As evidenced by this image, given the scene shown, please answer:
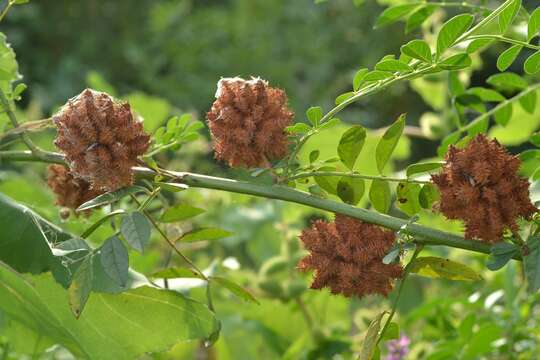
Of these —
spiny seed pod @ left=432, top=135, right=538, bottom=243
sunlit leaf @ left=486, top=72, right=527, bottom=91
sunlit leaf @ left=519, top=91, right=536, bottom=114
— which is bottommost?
sunlit leaf @ left=519, top=91, right=536, bottom=114

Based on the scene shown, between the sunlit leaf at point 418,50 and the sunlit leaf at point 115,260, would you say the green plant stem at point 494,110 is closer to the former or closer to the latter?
the sunlit leaf at point 418,50

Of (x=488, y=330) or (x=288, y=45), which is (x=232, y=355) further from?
(x=288, y=45)

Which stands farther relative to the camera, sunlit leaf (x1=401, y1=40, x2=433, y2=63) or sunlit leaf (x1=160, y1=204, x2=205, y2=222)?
sunlit leaf (x1=160, y1=204, x2=205, y2=222)

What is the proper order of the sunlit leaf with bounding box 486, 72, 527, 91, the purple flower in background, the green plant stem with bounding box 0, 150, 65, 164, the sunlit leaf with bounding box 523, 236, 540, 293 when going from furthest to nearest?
the purple flower in background
the sunlit leaf with bounding box 486, 72, 527, 91
the green plant stem with bounding box 0, 150, 65, 164
the sunlit leaf with bounding box 523, 236, 540, 293

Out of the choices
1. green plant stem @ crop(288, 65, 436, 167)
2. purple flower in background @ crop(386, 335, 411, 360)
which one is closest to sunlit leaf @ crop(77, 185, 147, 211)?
green plant stem @ crop(288, 65, 436, 167)

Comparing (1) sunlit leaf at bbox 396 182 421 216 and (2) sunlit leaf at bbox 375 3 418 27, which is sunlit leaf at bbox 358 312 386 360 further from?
(2) sunlit leaf at bbox 375 3 418 27

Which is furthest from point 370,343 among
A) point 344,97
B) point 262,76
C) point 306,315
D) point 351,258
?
point 262,76

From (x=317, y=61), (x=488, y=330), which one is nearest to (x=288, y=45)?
(x=317, y=61)

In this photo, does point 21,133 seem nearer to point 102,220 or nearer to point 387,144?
point 102,220
